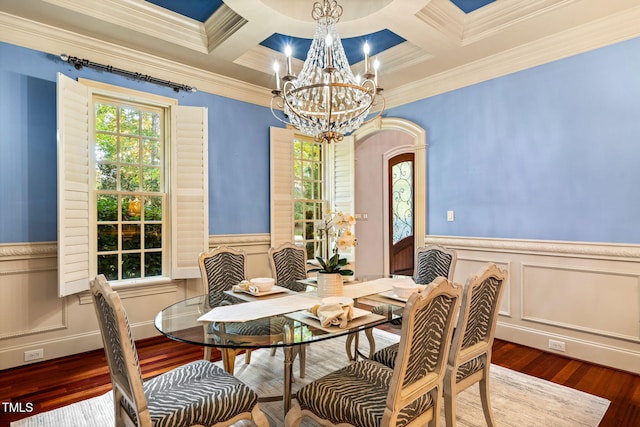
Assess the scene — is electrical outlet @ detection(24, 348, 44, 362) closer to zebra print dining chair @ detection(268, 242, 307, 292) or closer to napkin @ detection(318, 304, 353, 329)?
zebra print dining chair @ detection(268, 242, 307, 292)

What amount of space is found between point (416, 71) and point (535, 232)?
7.09ft

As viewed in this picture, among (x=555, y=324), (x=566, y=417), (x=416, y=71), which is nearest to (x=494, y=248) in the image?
(x=555, y=324)

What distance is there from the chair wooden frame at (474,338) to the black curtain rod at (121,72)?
11.3 feet

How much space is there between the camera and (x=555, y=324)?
3.15 metres

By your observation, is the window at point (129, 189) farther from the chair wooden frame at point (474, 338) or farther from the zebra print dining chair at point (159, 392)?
the chair wooden frame at point (474, 338)

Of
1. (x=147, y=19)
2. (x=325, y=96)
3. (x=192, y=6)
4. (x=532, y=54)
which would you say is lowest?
(x=325, y=96)

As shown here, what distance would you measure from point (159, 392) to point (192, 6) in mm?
3008

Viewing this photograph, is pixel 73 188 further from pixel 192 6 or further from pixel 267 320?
pixel 267 320

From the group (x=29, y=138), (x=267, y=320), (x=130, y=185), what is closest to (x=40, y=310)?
(x=130, y=185)

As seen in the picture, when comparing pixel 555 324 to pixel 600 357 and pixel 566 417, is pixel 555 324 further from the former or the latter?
pixel 566 417

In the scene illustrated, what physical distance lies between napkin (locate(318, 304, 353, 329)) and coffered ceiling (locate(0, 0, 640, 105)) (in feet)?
7.61

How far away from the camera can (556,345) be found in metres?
3.13

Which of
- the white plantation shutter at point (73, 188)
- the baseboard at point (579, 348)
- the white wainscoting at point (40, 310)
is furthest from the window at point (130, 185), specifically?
the baseboard at point (579, 348)

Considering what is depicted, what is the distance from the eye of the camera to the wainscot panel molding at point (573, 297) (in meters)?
2.79
